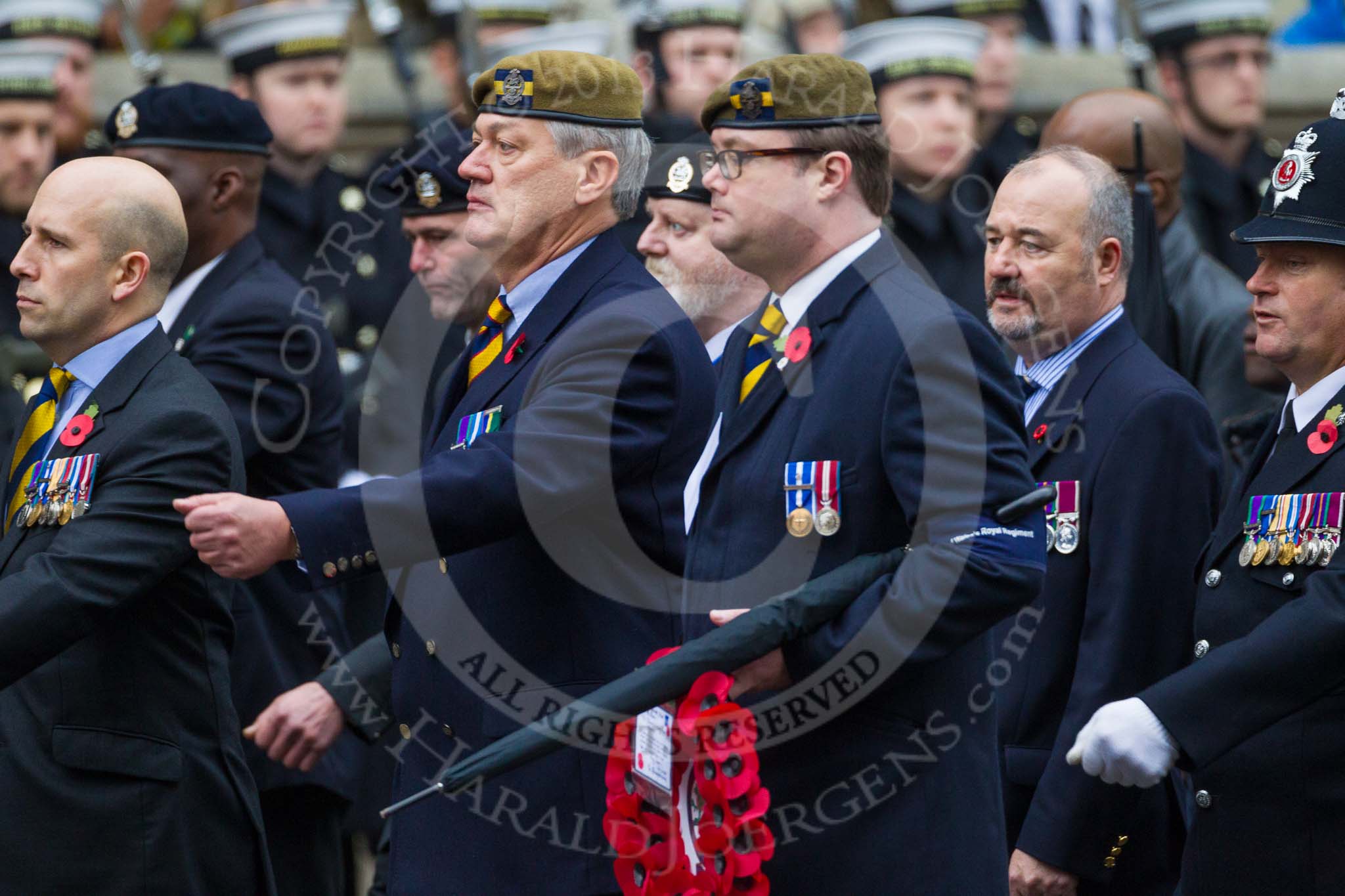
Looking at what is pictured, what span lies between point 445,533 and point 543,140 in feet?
3.18

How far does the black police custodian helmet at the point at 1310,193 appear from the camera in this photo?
4.32 meters

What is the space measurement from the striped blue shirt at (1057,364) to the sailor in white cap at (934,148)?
3032 mm

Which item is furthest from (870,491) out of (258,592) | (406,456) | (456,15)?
(456,15)

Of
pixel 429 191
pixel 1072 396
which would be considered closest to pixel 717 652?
pixel 1072 396

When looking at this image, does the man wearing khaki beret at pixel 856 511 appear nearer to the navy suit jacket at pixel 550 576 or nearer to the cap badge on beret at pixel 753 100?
the cap badge on beret at pixel 753 100

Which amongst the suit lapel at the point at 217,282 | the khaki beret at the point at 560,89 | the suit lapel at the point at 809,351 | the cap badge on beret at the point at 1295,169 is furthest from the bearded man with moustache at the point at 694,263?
the cap badge on beret at the point at 1295,169

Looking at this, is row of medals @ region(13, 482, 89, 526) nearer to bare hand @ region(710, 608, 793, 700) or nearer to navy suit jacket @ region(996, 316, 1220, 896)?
bare hand @ region(710, 608, 793, 700)

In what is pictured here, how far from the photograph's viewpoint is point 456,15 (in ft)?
32.8

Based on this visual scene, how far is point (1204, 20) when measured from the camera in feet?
29.9

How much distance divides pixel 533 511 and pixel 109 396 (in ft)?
3.37

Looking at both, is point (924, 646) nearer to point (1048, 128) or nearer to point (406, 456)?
point (1048, 128)

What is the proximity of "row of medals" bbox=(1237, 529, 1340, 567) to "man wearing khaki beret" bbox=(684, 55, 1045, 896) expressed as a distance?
0.50 m

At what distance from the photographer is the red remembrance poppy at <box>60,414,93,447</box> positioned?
4609mm

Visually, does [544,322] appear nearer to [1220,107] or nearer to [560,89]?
[560,89]
